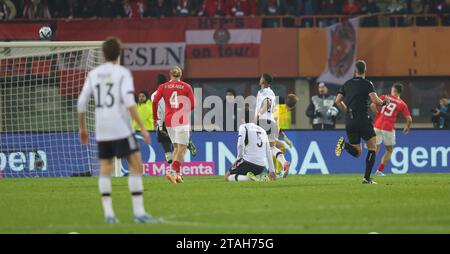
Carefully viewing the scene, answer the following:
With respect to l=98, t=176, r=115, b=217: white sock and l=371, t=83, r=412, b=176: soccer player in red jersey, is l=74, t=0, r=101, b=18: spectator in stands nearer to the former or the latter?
l=371, t=83, r=412, b=176: soccer player in red jersey

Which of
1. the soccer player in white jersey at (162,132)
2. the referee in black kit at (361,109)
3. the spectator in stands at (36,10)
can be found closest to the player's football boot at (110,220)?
the referee in black kit at (361,109)

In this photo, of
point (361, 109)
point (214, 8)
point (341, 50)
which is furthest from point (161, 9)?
point (361, 109)

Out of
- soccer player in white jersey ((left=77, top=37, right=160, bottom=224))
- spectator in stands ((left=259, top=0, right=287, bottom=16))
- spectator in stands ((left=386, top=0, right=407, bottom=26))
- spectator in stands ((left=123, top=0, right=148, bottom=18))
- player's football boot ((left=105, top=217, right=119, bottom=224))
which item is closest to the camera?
player's football boot ((left=105, top=217, right=119, bottom=224))

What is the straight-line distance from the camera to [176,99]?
20719 mm

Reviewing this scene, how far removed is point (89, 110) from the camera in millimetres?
25562

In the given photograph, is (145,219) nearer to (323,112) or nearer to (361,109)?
(361,109)

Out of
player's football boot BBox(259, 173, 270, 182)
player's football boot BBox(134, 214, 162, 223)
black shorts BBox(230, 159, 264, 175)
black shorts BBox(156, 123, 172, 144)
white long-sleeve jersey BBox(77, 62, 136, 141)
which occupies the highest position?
white long-sleeve jersey BBox(77, 62, 136, 141)

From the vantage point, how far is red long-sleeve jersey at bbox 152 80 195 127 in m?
20.7

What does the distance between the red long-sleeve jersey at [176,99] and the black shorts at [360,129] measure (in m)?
2.95

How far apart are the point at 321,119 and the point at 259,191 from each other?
533 inches

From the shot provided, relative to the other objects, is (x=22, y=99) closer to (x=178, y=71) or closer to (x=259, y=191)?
(x=178, y=71)

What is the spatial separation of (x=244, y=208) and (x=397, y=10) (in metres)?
23.4

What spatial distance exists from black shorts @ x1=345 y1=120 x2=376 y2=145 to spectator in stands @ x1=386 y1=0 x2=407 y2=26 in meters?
16.8

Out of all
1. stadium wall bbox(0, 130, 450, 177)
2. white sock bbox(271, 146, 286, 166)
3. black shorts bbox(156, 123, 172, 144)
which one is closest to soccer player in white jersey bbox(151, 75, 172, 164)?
black shorts bbox(156, 123, 172, 144)
